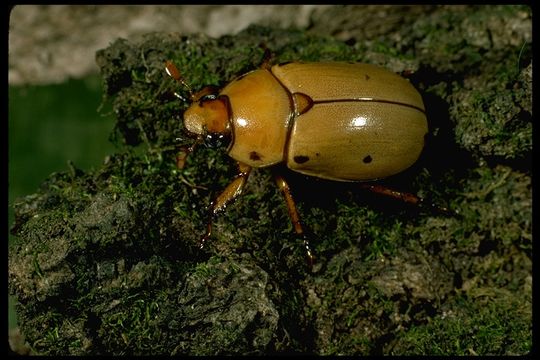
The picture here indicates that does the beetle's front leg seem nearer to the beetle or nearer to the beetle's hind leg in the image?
the beetle

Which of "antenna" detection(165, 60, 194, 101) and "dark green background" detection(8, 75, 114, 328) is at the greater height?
"antenna" detection(165, 60, 194, 101)

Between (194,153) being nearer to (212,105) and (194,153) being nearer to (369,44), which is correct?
(212,105)

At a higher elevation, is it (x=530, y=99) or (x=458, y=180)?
(x=530, y=99)

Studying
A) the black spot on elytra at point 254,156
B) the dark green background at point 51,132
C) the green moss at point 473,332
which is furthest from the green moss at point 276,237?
the dark green background at point 51,132

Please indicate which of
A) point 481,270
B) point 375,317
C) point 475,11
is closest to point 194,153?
point 375,317

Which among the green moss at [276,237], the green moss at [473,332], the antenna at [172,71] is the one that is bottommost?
the green moss at [473,332]

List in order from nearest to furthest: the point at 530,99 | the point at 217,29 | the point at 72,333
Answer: the point at 72,333, the point at 530,99, the point at 217,29

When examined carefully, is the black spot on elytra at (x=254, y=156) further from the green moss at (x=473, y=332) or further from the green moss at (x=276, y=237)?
the green moss at (x=473, y=332)

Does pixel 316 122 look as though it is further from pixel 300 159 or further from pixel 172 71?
pixel 172 71

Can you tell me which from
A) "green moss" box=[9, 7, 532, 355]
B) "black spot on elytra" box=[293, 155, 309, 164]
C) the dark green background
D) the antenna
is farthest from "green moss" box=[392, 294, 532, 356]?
the dark green background
